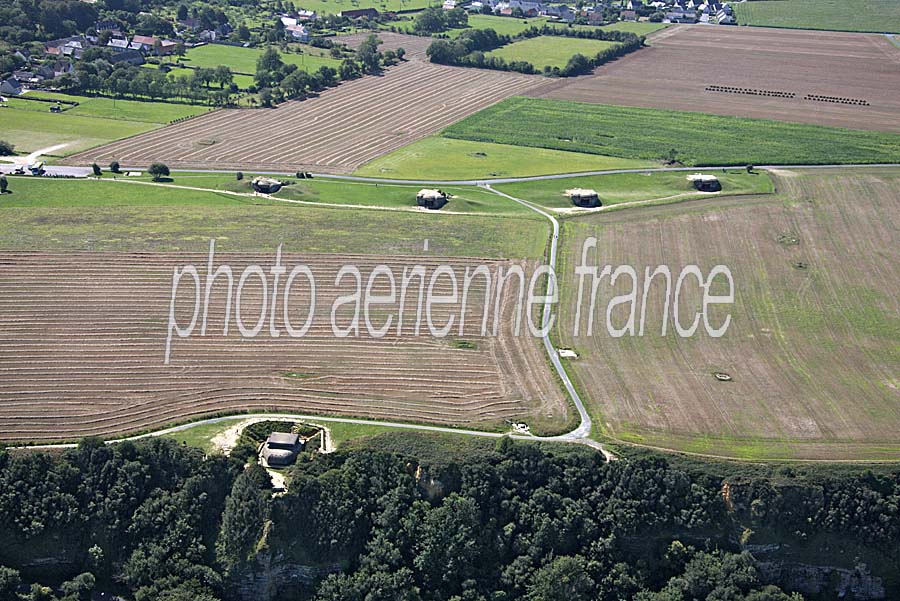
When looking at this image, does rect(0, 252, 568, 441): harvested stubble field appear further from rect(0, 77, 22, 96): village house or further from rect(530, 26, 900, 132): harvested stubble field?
rect(530, 26, 900, 132): harvested stubble field

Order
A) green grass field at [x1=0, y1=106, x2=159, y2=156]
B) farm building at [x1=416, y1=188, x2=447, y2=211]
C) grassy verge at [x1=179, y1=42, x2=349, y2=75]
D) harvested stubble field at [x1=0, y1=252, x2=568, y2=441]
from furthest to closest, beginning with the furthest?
grassy verge at [x1=179, y1=42, x2=349, y2=75] → green grass field at [x1=0, y1=106, x2=159, y2=156] → farm building at [x1=416, y1=188, x2=447, y2=211] → harvested stubble field at [x1=0, y1=252, x2=568, y2=441]

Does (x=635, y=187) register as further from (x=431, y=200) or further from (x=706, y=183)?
(x=431, y=200)

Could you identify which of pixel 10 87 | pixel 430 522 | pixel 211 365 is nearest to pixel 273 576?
pixel 430 522

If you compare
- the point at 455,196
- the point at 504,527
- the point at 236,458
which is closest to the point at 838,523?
the point at 504,527

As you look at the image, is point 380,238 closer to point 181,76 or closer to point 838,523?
point 838,523

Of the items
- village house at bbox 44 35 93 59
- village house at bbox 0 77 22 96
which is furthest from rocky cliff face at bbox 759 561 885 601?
village house at bbox 44 35 93 59
